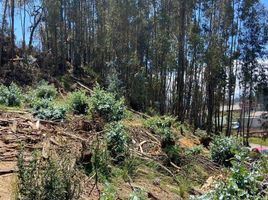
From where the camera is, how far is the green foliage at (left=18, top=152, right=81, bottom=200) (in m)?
4.00

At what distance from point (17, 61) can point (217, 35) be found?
36.5ft

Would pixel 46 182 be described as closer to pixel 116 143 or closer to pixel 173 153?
pixel 116 143

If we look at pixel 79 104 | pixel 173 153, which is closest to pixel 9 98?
pixel 79 104

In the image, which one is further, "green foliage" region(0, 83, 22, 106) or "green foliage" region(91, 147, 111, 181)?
"green foliage" region(0, 83, 22, 106)

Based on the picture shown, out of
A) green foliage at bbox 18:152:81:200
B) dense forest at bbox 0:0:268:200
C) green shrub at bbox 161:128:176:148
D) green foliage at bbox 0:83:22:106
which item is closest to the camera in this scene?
green foliage at bbox 18:152:81:200

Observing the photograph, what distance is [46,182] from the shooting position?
A: 4066mm

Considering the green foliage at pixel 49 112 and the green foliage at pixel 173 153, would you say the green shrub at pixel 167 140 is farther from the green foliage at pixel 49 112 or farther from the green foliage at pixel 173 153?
the green foliage at pixel 49 112

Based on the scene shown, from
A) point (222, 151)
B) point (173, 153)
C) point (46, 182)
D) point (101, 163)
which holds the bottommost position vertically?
point (222, 151)

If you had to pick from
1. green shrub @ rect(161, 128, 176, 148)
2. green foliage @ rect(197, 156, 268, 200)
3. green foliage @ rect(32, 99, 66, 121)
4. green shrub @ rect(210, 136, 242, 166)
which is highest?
green foliage @ rect(32, 99, 66, 121)

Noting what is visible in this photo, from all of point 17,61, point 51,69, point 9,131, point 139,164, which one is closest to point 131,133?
point 139,164

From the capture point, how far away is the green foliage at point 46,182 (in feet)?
13.1

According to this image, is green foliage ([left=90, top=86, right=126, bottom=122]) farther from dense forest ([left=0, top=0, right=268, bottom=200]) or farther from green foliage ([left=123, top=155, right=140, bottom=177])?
dense forest ([left=0, top=0, right=268, bottom=200])

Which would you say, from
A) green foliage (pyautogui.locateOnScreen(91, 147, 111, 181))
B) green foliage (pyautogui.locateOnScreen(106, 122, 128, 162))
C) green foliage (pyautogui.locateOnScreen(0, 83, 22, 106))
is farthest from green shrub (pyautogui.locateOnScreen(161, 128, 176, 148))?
green foliage (pyautogui.locateOnScreen(0, 83, 22, 106))

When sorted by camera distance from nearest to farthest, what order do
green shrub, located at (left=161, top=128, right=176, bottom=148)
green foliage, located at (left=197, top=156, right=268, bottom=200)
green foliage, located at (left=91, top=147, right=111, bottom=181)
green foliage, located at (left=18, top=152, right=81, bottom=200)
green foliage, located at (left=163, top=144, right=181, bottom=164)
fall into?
green foliage, located at (left=197, top=156, right=268, bottom=200), green foliage, located at (left=18, top=152, right=81, bottom=200), green foliage, located at (left=91, top=147, right=111, bottom=181), green foliage, located at (left=163, top=144, right=181, bottom=164), green shrub, located at (left=161, top=128, right=176, bottom=148)
